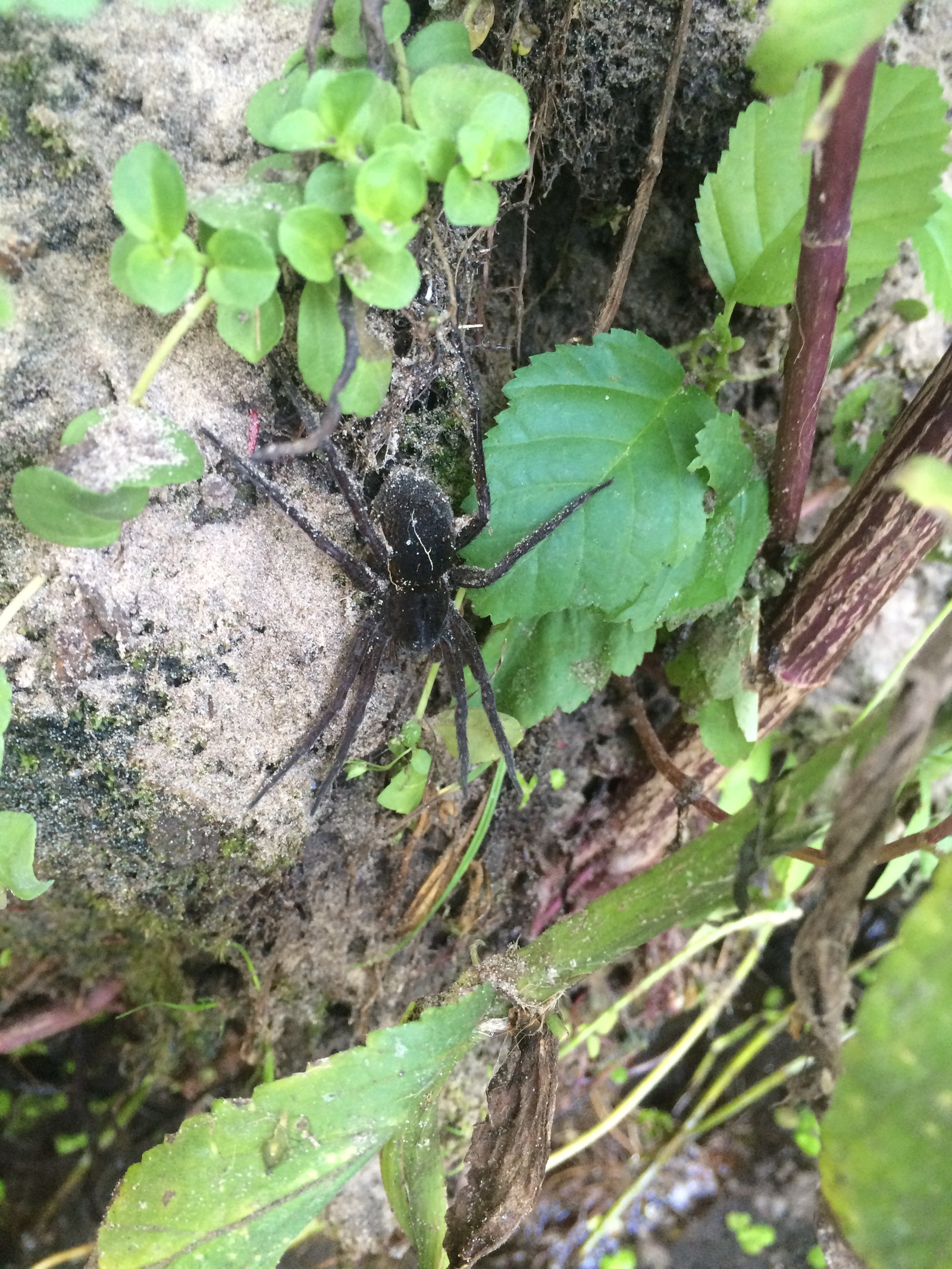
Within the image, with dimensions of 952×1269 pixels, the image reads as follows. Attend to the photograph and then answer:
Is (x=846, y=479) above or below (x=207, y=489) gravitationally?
above

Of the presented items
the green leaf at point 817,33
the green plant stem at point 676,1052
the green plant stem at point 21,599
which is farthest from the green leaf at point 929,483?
the green plant stem at point 676,1052

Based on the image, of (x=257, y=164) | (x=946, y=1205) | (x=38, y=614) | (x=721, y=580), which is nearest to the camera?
(x=946, y=1205)

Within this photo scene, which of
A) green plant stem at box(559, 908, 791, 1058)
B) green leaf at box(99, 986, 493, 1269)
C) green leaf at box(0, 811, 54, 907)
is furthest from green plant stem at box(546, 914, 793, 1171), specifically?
green leaf at box(0, 811, 54, 907)

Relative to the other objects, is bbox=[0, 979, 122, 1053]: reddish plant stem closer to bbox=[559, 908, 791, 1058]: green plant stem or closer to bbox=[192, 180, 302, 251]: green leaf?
bbox=[559, 908, 791, 1058]: green plant stem

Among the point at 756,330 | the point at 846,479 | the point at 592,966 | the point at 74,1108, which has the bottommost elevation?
the point at 74,1108

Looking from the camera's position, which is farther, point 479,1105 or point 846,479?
point 479,1105

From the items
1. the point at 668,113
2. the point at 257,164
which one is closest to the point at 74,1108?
the point at 257,164

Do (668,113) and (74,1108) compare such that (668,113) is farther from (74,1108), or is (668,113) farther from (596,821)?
(74,1108)
